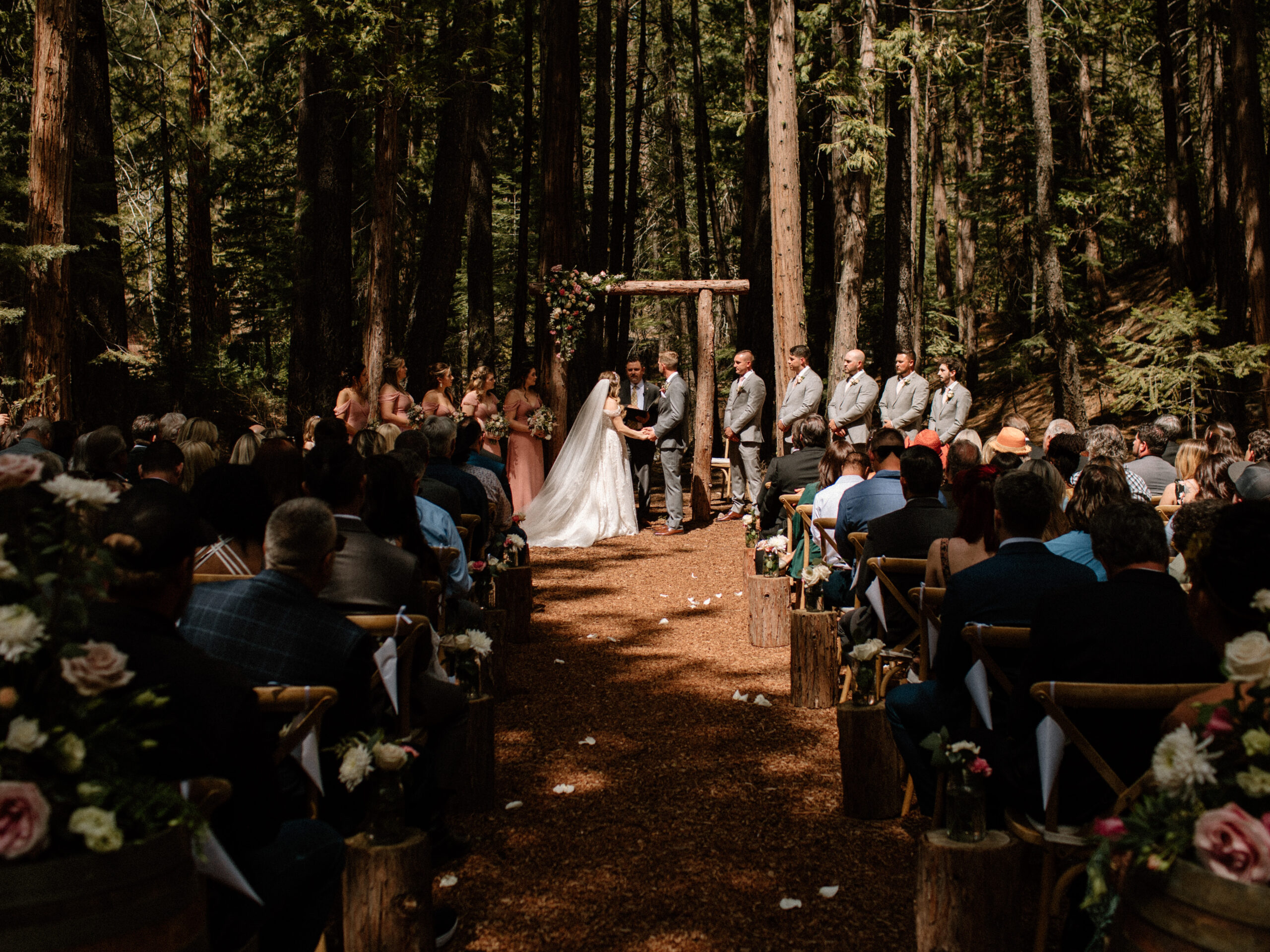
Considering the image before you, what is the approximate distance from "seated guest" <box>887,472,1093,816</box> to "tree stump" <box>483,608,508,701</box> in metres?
2.74

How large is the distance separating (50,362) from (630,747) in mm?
6406

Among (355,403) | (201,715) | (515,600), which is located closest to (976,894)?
(201,715)

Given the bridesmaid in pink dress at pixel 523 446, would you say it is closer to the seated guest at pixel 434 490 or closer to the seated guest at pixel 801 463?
the seated guest at pixel 801 463

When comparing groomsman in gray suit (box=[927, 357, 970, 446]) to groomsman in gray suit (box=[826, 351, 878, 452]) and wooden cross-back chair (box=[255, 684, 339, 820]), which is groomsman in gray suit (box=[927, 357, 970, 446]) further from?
wooden cross-back chair (box=[255, 684, 339, 820])

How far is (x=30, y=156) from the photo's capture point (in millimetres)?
8359

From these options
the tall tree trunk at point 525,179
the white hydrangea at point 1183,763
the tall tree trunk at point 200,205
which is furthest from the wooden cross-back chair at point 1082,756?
the tall tree trunk at point 525,179

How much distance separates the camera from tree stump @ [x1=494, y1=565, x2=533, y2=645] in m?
8.02

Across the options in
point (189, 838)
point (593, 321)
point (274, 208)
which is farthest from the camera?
point (274, 208)

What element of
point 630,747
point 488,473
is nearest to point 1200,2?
point 488,473

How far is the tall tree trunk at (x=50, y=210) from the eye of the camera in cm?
830

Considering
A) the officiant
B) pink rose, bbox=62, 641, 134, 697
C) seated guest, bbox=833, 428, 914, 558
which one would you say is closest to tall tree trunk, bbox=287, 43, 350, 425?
the officiant

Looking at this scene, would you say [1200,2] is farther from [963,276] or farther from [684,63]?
[684,63]

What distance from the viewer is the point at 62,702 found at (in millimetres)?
1732

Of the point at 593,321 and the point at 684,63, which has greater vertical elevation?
the point at 684,63
